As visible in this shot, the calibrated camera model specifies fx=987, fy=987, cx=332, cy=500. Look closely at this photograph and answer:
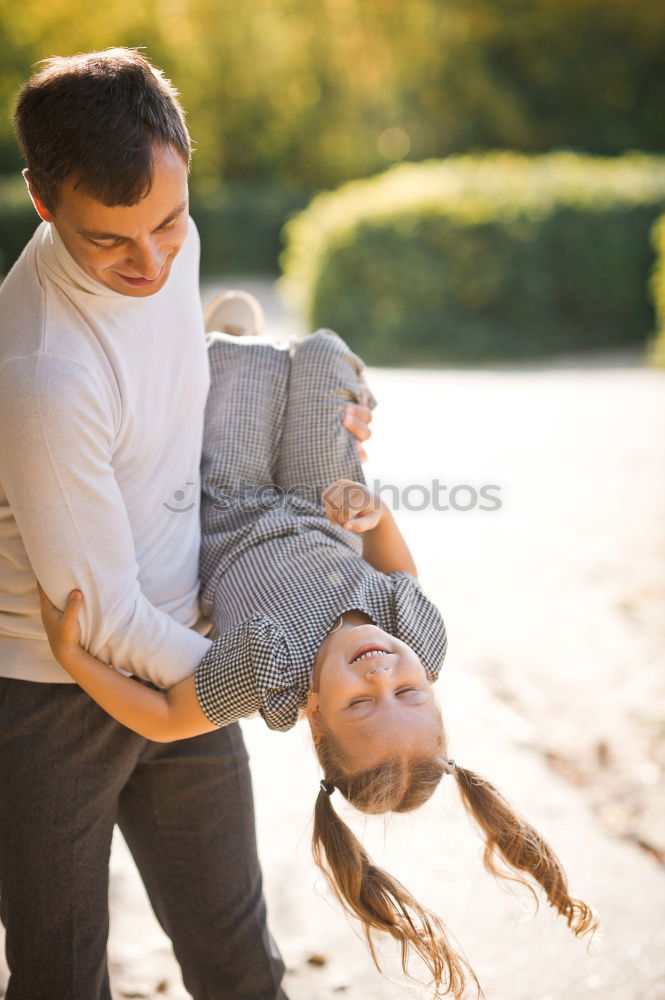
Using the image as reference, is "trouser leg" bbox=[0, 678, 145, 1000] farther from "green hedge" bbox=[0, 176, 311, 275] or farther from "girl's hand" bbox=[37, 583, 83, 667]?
"green hedge" bbox=[0, 176, 311, 275]

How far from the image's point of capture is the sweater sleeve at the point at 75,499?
1.61m

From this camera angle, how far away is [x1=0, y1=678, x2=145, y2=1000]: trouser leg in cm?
184

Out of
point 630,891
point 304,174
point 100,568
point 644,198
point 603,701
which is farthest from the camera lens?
point 304,174

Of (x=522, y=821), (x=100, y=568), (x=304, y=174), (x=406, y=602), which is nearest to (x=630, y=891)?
(x=522, y=821)

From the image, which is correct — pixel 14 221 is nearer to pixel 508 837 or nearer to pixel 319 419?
pixel 319 419

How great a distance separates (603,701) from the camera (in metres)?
4.35

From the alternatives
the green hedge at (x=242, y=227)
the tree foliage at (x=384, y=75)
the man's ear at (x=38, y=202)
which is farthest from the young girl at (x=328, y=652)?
the tree foliage at (x=384, y=75)

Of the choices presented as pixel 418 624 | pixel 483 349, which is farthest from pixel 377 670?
pixel 483 349

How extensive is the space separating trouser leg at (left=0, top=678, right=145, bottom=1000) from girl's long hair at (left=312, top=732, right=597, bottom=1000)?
0.47 m

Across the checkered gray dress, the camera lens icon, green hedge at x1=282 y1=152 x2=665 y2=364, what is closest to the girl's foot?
the checkered gray dress

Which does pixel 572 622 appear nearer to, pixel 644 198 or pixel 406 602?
pixel 406 602

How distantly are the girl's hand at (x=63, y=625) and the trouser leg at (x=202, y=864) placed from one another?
372 mm

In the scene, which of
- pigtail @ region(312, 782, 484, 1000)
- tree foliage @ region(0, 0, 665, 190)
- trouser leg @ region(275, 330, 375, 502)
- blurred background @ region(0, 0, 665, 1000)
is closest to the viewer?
pigtail @ region(312, 782, 484, 1000)

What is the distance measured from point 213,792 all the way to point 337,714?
32cm
